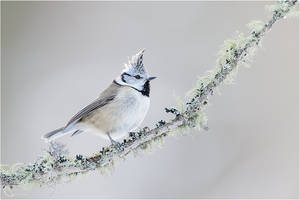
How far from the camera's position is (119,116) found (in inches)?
141

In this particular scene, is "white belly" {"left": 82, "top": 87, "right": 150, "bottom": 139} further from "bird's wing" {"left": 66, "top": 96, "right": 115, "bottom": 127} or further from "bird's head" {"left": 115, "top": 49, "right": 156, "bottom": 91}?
"bird's head" {"left": 115, "top": 49, "right": 156, "bottom": 91}

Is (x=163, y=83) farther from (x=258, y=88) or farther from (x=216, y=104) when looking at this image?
(x=258, y=88)

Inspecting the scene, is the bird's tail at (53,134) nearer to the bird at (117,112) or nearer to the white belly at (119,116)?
the bird at (117,112)

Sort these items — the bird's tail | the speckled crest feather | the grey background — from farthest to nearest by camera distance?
the grey background < the speckled crest feather < the bird's tail

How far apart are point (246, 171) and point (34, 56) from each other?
4239mm

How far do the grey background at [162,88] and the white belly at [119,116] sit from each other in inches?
66.7

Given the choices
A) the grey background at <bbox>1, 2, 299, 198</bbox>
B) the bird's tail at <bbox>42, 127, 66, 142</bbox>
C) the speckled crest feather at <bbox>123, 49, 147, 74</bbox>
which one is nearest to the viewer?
the bird's tail at <bbox>42, 127, 66, 142</bbox>

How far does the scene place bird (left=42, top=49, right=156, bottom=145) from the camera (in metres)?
3.57

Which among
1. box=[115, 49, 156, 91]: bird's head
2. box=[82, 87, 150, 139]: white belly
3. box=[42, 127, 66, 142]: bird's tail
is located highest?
box=[115, 49, 156, 91]: bird's head

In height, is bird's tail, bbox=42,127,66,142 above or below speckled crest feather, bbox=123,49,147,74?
below

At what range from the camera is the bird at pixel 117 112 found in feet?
11.7

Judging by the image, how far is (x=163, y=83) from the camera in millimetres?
6777

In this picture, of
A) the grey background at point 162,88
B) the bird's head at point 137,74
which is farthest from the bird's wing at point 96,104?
the grey background at point 162,88

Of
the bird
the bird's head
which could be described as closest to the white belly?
Result: the bird
